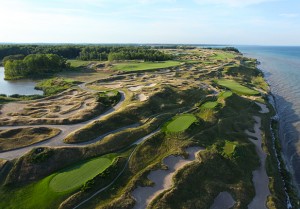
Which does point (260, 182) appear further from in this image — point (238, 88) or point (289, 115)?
point (238, 88)

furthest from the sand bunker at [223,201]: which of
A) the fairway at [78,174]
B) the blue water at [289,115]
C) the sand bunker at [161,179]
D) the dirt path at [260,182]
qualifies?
the fairway at [78,174]

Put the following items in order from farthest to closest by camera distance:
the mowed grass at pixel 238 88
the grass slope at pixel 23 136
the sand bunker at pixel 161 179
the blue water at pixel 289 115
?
the mowed grass at pixel 238 88 → the blue water at pixel 289 115 → the grass slope at pixel 23 136 → the sand bunker at pixel 161 179

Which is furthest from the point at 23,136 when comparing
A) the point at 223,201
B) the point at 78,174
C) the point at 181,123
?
the point at 223,201

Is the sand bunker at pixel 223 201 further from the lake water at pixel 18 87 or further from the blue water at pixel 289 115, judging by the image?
the lake water at pixel 18 87

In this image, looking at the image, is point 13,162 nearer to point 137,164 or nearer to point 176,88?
point 137,164

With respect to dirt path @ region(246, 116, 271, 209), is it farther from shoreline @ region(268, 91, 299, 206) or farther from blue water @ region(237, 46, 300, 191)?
blue water @ region(237, 46, 300, 191)

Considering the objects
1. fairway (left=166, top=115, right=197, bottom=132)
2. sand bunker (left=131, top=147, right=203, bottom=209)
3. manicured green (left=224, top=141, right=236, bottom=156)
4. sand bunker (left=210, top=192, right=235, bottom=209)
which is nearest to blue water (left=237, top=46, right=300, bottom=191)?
manicured green (left=224, top=141, right=236, bottom=156)
